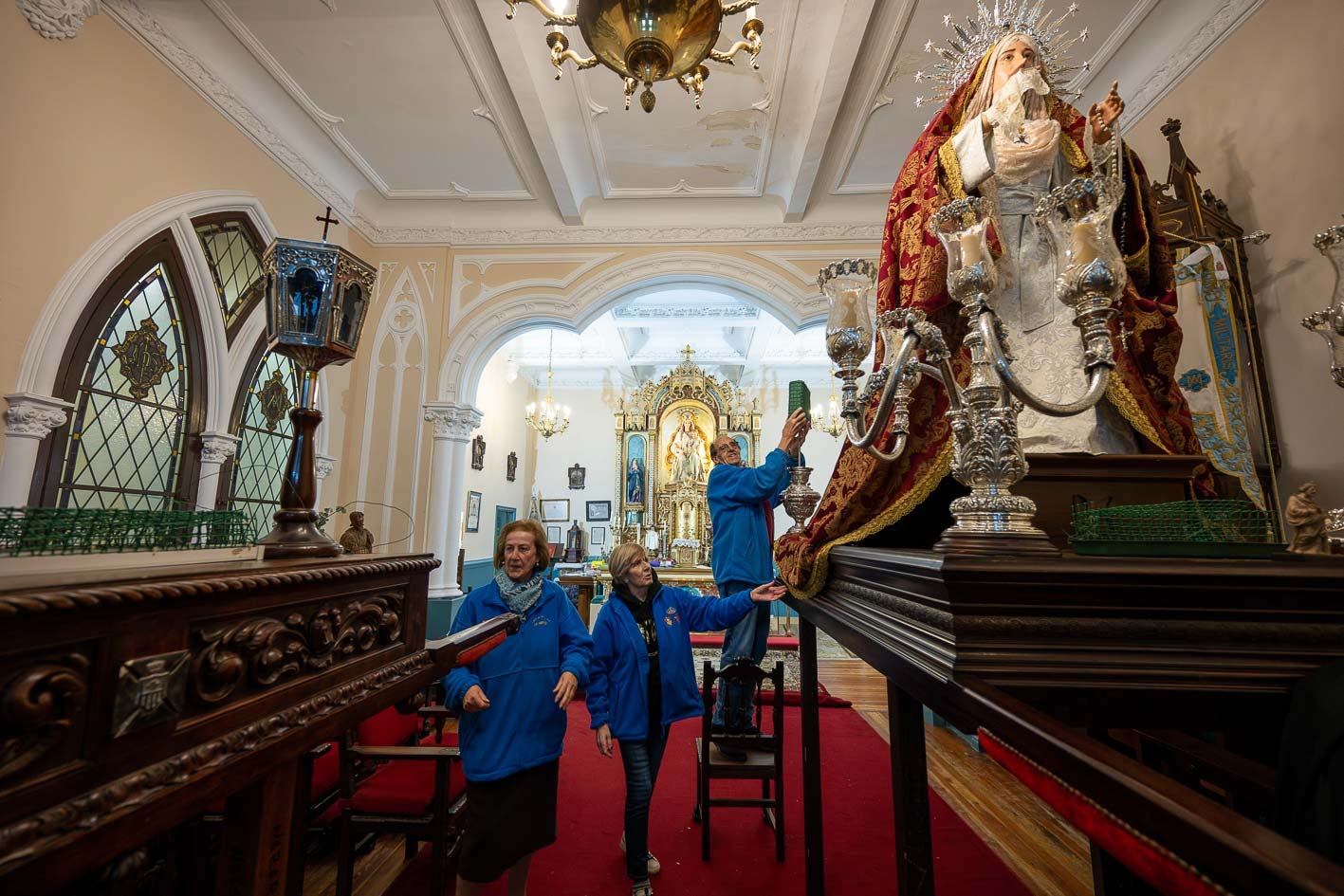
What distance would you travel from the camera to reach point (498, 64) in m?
4.65

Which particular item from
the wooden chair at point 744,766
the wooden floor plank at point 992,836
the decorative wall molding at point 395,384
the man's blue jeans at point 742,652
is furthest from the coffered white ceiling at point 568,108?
the wooden floor plank at point 992,836

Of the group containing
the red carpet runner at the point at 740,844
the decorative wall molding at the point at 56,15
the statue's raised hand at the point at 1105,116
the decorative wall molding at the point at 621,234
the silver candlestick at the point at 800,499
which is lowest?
the red carpet runner at the point at 740,844

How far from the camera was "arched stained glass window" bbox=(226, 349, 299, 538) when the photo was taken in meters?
4.97

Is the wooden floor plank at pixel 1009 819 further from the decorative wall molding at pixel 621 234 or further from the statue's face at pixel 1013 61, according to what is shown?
the decorative wall molding at pixel 621 234

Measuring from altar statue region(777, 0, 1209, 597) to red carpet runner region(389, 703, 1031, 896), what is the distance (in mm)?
1738

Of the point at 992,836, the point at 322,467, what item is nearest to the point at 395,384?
the point at 322,467

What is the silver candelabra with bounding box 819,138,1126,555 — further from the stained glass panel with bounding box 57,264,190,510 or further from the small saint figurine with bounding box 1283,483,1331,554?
the stained glass panel with bounding box 57,264,190,510

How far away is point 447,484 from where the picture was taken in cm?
645

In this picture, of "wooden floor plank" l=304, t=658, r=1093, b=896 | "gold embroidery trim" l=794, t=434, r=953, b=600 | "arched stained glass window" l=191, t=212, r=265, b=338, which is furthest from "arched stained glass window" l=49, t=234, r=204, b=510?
"gold embroidery trim" l=794, t=434, r=953, b=600

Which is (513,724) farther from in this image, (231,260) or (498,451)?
(498,451)

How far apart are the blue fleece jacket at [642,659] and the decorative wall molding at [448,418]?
429 cm

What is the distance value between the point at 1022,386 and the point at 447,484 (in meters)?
6.16

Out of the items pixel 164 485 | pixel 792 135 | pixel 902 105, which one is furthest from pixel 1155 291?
pixel 164 485

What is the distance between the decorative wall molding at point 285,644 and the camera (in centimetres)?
62
